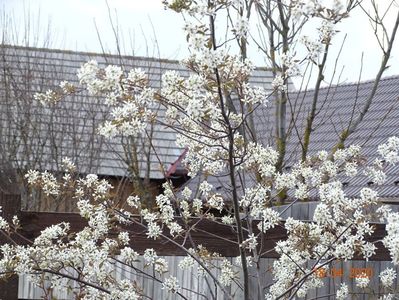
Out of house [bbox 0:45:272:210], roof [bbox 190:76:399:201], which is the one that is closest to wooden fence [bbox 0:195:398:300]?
roof [bbox 190:76:399:201]

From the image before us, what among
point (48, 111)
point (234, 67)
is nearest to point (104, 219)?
point (234, 67)

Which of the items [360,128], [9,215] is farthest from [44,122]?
[9,215]

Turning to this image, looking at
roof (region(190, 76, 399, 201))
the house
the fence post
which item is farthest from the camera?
the house

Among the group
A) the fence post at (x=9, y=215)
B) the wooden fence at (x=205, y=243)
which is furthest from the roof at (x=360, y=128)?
the fence post at (x=9, y=215)

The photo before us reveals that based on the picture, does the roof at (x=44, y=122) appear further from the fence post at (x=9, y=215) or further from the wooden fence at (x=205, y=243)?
the fence post at (x=9, y=215)

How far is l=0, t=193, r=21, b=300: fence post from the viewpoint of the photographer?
5.41 m

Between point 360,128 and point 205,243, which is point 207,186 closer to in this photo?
point 205,243

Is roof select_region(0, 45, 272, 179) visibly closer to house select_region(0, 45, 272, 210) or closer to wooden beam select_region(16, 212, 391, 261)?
house select_region(0, 45, 272, 210)

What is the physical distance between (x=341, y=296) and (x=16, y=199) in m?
1.82

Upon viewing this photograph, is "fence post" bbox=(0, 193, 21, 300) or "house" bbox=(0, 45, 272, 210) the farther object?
"house" bbox=(0, 45, 272, 210)

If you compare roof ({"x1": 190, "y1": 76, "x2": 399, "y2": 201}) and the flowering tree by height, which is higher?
roof ({"x1": 190, "y1": 76, "x2": 399, "y2": 201})

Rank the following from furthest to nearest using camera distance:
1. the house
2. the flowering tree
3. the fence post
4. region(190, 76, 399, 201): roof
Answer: the house, region(190, 76, 399, 201): roof, the fence post, the flowering tree

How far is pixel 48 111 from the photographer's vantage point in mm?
16312

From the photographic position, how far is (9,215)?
5.42 meters
